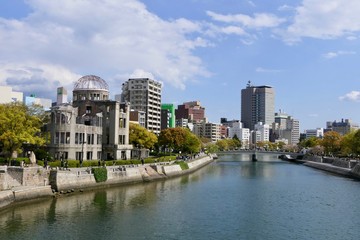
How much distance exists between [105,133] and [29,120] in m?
29.5

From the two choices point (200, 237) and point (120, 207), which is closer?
point (200, 237)

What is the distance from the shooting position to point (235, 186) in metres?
80.6

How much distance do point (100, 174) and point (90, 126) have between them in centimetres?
2404

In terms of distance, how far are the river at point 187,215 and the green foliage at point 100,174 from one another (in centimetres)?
244

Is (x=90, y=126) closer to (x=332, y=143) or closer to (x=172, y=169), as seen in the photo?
(x=172, y=169)

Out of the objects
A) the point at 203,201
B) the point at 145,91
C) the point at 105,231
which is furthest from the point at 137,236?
the point at 145,91

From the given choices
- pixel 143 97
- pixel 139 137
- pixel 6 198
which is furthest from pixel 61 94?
pixel 6 198

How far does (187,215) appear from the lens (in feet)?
161

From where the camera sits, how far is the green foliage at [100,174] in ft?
220

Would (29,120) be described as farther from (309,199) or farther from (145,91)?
(145,91)

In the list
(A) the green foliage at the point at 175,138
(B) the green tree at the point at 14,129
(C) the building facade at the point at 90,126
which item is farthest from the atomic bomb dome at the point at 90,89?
(B) the green tree at the point at 14,129

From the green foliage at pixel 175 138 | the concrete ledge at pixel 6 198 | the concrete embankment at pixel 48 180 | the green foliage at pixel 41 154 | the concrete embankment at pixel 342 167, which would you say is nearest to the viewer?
the concrete ledge at pixel 6 198

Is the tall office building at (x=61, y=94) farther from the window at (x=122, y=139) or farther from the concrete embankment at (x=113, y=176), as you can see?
the concrete embankment at (x=113, y=176)

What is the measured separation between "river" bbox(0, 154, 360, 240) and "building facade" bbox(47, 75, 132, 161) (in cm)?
1887
